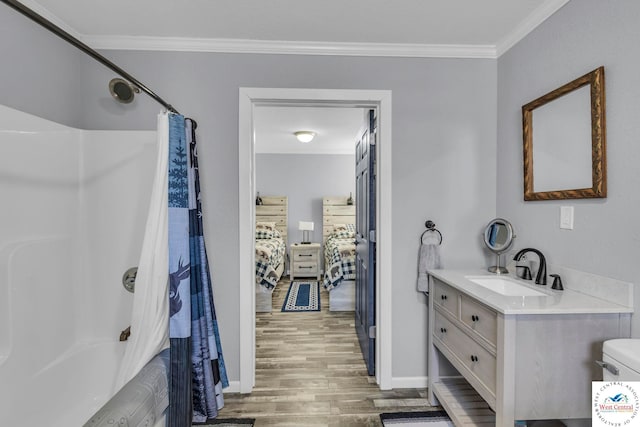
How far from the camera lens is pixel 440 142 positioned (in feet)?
7.11

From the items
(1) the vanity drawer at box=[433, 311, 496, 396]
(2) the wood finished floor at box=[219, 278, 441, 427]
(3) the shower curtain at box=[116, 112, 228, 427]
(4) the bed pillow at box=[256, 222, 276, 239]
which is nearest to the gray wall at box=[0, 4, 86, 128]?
(3) the shower curtain at box=[116, 112, 228, 427]

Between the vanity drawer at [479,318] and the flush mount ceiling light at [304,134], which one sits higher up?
the flush mount ceiling light at [304,134]

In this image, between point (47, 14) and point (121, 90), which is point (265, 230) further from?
point (47, 14)

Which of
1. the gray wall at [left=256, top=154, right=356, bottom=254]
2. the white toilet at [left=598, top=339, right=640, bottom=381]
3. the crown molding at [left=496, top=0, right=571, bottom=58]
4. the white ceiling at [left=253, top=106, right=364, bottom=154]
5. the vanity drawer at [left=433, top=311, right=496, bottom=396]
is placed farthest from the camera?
the gray wall at [left=256, top=154, right=356, bottom=254]

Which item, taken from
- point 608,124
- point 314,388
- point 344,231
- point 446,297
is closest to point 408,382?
point 314,388

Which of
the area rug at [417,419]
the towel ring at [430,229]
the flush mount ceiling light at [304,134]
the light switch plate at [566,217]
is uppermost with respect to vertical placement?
the flush mount ceiling light at [304,134]

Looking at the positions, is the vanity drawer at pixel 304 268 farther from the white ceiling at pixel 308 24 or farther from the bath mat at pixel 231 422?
the white ceiling at pixel 308 24

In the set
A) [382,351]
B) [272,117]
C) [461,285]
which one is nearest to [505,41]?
[461,285]

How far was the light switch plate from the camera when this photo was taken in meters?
1.57

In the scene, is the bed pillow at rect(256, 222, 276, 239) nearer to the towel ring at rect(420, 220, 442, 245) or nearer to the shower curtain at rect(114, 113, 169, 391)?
the towel ring at rect(420, 220, 442, 245)

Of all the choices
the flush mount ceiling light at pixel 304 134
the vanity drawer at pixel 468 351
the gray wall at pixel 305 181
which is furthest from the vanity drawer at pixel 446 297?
the gray wall at pixel 305 181

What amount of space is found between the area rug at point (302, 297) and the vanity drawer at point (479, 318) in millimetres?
2484

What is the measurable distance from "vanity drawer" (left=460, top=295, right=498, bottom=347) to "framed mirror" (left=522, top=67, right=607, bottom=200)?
28.6 inches

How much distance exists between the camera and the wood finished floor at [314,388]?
1.92m
